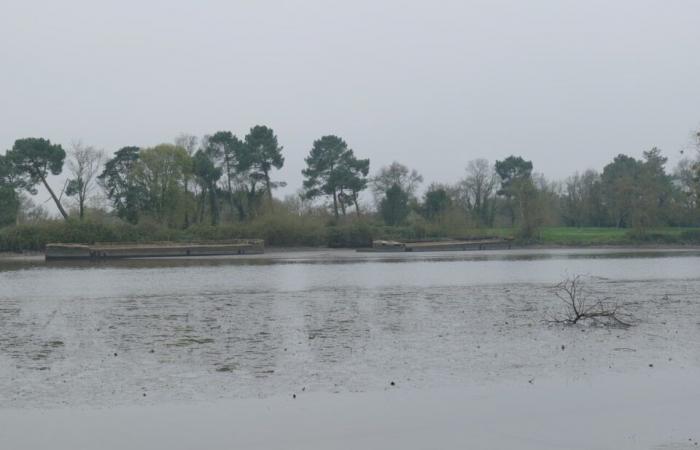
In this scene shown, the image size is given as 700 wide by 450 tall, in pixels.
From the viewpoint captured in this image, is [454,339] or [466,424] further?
[454,339]

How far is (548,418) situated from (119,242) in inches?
2390

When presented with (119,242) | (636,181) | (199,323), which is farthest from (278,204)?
(199,323)

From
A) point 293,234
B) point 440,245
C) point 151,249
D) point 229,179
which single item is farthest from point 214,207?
point 440,245

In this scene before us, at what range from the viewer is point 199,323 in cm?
1858

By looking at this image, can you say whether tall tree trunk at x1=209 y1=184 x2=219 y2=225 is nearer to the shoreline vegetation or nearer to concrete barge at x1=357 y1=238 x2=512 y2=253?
the shoreline vegetation

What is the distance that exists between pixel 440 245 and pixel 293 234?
14695 millimetres

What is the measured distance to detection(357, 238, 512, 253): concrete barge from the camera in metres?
73.4

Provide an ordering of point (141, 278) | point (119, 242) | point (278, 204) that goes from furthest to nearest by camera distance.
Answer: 1. point (278, 204)
2. point (119, 242)
3. point (141, 278)

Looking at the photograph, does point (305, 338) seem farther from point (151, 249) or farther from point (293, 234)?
point (293, 234)

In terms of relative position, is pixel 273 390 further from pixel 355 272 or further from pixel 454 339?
pixel 355 272

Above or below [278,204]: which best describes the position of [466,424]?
below

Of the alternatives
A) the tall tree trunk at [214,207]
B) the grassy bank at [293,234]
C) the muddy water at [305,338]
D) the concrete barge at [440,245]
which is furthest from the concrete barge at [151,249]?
the muddy water at [305,338]

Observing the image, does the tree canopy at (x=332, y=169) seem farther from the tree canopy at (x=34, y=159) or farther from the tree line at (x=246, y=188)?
the tree canopy at (x=34, y=159)

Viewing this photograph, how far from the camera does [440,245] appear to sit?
75.6 meters
